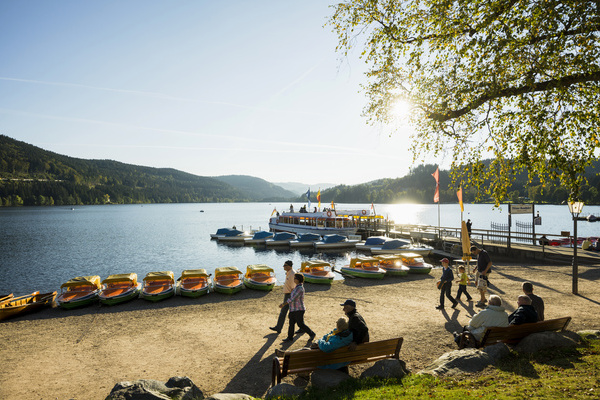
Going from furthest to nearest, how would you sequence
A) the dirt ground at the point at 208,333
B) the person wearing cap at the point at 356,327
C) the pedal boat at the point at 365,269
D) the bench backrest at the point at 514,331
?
the pedal boat at the point at 365,269 < the dirt ground at the point at 208,333 < the bench backrest at the point at 514,331 < the person wearing cap at the point at 356,327

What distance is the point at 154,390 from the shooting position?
6.36m

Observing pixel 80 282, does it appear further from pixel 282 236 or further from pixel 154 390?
pixel 282 236

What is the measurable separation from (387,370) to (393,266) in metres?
16.0

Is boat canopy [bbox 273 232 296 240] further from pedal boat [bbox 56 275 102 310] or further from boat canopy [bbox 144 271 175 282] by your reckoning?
pedal boat [bbox 56 275 102 310]

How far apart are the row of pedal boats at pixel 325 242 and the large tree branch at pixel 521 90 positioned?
28.4 meters

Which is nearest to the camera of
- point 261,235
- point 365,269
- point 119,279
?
point 119,279

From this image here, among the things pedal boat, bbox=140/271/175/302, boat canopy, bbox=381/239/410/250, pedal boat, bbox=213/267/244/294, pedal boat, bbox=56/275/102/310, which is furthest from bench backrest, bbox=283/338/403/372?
boat canopy, bbox=381/239/410/250

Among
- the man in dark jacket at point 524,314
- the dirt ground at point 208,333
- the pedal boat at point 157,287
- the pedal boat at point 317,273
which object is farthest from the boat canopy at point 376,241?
the man in dark jacket at point 524,314

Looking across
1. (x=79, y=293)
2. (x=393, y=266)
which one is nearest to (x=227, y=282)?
(x=79, y=293)

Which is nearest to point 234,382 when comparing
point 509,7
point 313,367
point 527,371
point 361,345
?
point 313,367

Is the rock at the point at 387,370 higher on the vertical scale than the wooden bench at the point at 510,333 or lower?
lower

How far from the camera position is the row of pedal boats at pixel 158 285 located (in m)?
16.6

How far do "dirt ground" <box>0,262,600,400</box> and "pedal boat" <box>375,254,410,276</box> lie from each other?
306 cm

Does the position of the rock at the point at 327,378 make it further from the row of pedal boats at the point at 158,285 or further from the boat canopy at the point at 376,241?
the boat canopy at the point at 376,241
